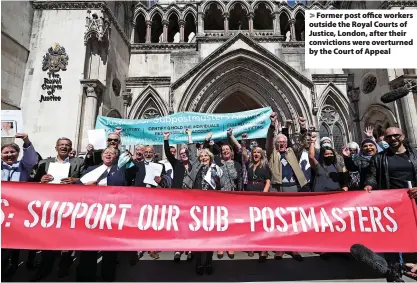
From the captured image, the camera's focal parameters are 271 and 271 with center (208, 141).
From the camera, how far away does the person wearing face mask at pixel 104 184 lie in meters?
4.26

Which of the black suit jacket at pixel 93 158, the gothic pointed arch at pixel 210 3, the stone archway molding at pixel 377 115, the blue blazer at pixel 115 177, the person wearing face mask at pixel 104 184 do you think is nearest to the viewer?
the person wearing face mask at pixel 104 184

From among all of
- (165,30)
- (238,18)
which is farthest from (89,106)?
(238,18)

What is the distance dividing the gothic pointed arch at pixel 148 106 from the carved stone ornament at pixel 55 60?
16.3 ft

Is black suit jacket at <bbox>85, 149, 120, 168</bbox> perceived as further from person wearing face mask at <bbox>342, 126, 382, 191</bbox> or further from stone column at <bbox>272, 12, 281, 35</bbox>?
stone column at <bbox>272, 12, 281, 35</bbox>

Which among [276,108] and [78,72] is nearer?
[78,72]

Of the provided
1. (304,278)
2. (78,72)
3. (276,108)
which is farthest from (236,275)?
(276,108)

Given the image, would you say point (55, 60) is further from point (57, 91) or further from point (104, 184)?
point (104, 184)

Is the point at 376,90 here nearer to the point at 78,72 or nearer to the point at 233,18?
→ the point at 233,18

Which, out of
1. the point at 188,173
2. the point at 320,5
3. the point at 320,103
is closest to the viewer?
the point at 188,173

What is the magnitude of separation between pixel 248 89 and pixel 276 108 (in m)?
2.26

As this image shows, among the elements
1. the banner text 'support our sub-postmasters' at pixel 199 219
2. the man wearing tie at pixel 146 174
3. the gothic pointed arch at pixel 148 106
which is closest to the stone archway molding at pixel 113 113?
the gothic pointed arch at pixel 148 106

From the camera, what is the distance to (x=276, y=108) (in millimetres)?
17094

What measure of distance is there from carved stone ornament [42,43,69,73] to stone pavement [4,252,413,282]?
1009cm

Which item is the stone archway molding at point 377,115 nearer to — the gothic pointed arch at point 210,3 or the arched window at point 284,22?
the arched window at point 284,22
